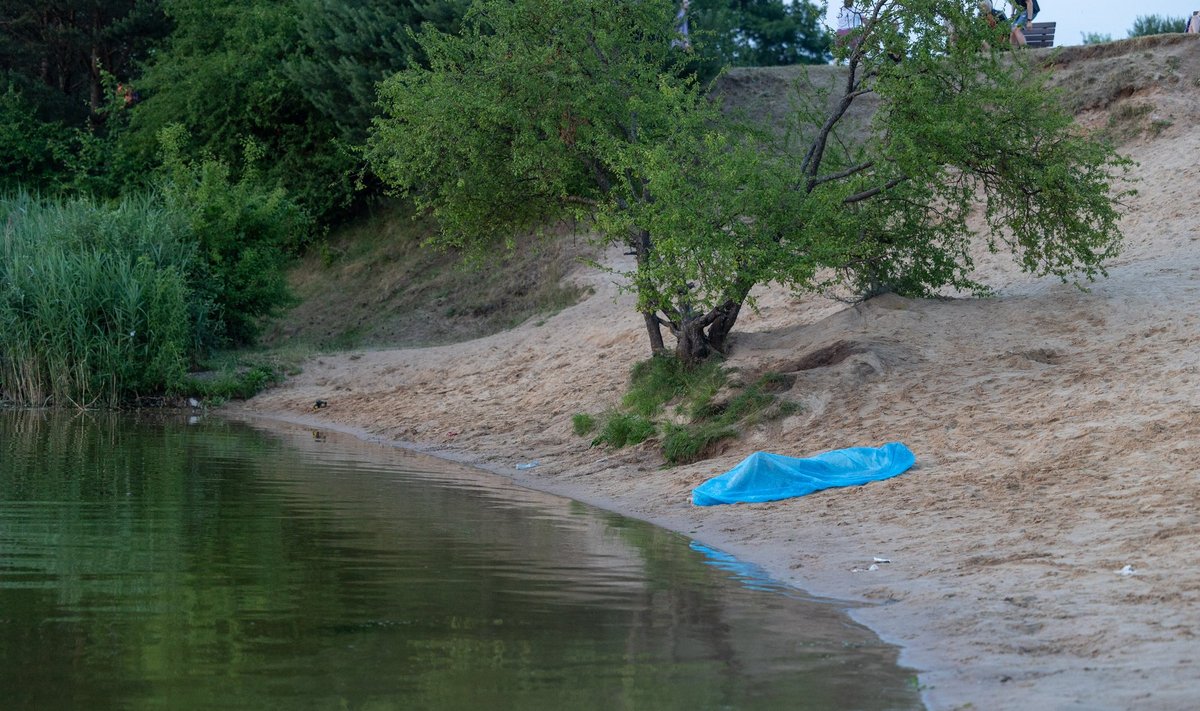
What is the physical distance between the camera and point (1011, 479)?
34.1ft

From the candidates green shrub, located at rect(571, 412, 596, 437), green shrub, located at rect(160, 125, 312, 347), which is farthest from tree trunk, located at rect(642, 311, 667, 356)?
green shrub, located at rect(160, 125, 312, 347)

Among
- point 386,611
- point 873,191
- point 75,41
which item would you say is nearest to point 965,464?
point 873,191

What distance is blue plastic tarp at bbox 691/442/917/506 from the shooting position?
11.4 meters

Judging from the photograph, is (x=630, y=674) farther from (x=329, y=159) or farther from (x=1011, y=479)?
(x=329, y=159)

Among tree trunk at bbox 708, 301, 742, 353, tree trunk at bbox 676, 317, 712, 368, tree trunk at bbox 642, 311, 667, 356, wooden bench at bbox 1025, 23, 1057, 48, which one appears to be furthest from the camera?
wooden bench at bbox 1025, 23, 1057, 48

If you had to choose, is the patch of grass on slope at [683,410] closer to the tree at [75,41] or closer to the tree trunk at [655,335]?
the tree trunk at [655,335]

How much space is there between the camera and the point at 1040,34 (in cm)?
2831

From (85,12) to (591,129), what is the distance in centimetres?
3066

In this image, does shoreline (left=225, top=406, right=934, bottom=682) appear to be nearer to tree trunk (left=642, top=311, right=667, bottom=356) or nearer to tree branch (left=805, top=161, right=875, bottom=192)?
tree trunk (left=642, top=311, right=667, bottom=356)

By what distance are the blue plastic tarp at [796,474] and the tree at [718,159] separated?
2.65 meters

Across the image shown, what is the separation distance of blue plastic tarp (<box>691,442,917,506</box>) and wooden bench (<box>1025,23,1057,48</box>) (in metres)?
19.3

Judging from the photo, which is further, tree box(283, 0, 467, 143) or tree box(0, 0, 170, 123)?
tree box(0, 0, 170, 123)

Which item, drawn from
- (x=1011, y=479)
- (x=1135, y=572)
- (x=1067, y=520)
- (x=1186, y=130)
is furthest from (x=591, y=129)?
(x=1186, y=130)

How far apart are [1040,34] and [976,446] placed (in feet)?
63.7
